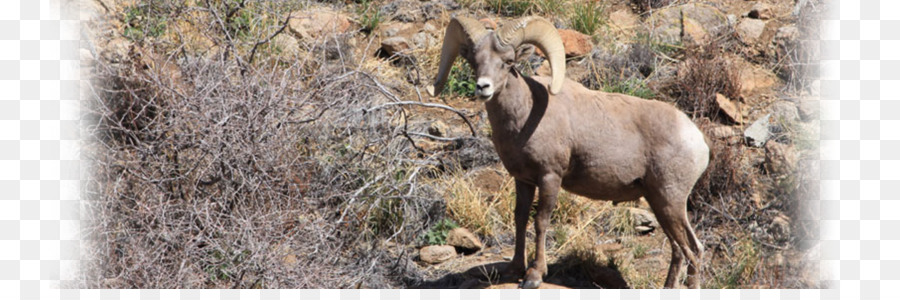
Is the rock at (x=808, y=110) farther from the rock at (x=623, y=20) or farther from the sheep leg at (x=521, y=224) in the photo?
the sheep leg at (x=521, y=224)

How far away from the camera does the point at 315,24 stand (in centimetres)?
1131

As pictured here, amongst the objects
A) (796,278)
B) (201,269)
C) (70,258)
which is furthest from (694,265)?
(70,258)

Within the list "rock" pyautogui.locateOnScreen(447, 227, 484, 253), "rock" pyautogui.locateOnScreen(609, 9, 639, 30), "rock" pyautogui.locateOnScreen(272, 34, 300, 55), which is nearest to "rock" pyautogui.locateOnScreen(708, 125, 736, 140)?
"rock" pyautogui.locateOnScreen(609, 9, 639, 30)

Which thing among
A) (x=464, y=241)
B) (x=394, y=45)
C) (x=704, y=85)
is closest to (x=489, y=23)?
(x=394, y=45)

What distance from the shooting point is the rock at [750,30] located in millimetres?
11032

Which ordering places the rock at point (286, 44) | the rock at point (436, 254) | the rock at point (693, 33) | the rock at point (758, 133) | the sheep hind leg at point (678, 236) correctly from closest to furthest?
the sheep hind leg at point (678, 236) → the rock at point (436, 254) → the rock at point (758, 133) → the rock at point (286, 44) → the rock at point (693, 33)

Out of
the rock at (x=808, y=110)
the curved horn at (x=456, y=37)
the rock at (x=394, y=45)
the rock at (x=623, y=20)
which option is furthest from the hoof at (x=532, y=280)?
the rock at (x=623, y=20)

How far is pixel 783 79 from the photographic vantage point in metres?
10.7

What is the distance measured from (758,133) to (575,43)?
2327 millimetres

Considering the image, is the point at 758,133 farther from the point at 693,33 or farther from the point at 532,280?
the point at 532,280

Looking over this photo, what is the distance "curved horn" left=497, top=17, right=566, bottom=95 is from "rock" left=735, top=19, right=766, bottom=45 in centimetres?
486

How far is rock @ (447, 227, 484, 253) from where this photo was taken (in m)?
8.34

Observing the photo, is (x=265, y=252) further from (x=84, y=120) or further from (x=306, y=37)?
(x=306, y=37)

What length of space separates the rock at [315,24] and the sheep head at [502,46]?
14.0 ft
